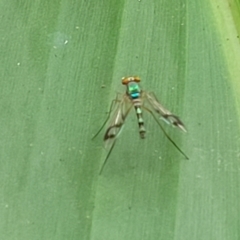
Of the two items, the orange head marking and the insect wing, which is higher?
the orange head marking

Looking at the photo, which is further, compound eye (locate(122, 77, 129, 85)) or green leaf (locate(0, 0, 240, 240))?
compound eye (locate(122, 77, 129, 85))

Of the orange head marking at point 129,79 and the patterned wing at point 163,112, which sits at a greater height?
the orange head marking at point 129,79

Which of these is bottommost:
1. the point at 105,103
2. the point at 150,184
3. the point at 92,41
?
the point at 150,184

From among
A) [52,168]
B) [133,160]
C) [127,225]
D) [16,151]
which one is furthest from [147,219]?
[16,151]

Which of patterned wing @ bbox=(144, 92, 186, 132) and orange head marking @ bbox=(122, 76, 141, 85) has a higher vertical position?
orange head marking @ bbox=(122, 76, 141, 85)

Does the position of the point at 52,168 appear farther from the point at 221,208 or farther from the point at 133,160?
the point at 221,208

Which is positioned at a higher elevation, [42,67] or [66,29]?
[66,29]
